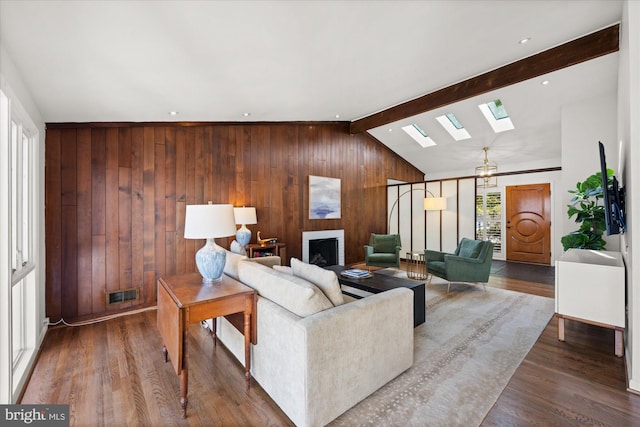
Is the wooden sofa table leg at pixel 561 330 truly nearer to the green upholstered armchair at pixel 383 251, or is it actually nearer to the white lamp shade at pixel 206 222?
the green upholstered armchair at pixel 383 251

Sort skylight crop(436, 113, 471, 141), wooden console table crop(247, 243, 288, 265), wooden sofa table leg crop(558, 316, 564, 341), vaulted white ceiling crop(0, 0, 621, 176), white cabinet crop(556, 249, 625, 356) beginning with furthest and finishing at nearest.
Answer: skylight crop(436, 113, 471, 141), wooden console table crop(247, 243, 288, 265), wooden sofa table leg crop(558, 316, 564, 341), white cabinet crop(556, 249, 625, 356), vaulted white ceiling crop(0, 0, 621, 176)

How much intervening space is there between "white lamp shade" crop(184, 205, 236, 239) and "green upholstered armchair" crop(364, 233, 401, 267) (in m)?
3.63

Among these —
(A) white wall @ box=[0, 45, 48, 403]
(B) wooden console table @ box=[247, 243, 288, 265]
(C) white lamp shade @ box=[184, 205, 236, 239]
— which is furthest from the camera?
(B) wooden console table @ box=[247, 243, 288, 265]

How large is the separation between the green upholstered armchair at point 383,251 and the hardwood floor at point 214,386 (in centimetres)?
254

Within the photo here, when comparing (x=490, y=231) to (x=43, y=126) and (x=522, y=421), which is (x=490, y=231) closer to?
(x=522, y=421)

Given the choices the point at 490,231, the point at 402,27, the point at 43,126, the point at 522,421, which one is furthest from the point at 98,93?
the point at 490,231

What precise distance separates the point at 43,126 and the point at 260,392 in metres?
3.52

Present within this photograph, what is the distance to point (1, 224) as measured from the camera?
1660mm

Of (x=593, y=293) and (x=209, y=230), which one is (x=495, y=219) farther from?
(x=209, y=230)

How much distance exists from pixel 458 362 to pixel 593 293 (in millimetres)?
1412

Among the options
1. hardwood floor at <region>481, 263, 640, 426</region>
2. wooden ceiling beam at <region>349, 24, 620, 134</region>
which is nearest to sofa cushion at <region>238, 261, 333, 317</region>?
hardwood floor at <region>481, 263, 640, 426</region>

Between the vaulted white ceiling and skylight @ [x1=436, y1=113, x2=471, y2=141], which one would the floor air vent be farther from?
skylight @ [x1=436, y1=113, x2=471, y2=141]

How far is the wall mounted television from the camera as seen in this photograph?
7.33 feet

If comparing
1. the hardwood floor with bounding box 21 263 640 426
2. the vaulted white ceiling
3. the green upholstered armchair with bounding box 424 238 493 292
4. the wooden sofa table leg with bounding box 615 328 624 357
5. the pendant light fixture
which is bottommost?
the hardwood floor with bounding box 21 263 640 426
